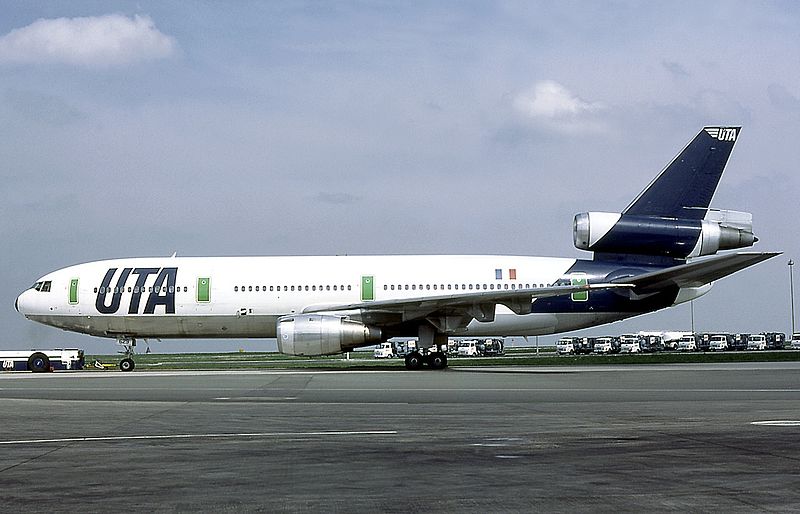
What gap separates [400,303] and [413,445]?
739 inches

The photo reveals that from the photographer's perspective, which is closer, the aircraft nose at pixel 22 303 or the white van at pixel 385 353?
the aircraft nose at pixel 22 303

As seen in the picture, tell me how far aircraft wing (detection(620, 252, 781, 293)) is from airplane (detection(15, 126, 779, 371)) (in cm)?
13

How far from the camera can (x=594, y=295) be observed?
30938mm

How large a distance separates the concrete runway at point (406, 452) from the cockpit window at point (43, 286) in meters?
17.0

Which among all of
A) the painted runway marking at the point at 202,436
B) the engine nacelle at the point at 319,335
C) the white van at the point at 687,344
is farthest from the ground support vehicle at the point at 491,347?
the painted runway marking at the point at 202,436

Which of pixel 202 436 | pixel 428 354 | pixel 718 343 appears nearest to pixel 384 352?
pixel 718 343

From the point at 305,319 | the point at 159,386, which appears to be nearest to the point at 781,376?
the point at 305,319

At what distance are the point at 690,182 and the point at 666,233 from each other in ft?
6.37

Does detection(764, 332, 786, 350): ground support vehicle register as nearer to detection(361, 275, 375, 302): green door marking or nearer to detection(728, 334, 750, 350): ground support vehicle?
detection(728, 334, 750, 350): ground support vehicle

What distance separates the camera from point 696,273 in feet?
96.6

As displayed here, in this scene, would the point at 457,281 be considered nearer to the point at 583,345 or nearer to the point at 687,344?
the point at 583,345

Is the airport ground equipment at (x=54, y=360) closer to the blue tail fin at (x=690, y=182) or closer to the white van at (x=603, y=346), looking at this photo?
the blue tail fin at (x=690, y=182)

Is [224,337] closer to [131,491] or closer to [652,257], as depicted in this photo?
[652,257]

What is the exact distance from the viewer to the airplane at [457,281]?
102ft
